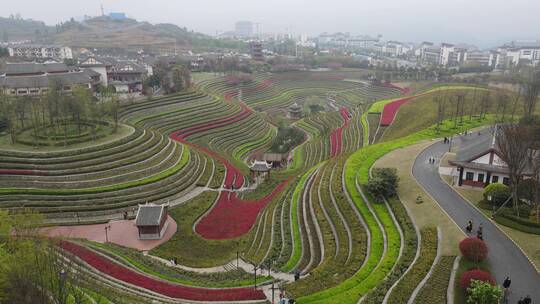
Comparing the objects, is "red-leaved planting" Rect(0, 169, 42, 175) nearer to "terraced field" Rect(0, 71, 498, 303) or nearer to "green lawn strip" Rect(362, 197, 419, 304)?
"terraced field" Rect(0, 71, 498, 303)

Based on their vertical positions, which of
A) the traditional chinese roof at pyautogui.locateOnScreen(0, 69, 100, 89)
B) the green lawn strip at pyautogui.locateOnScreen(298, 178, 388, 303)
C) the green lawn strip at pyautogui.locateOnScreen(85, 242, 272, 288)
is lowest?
the green lawn strip at pyautogui.locateOnScreen(85, 242, 272, 288)

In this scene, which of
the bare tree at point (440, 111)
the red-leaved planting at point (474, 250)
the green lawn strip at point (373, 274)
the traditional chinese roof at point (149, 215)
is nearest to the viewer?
the green lawn strip at point (373, 274)

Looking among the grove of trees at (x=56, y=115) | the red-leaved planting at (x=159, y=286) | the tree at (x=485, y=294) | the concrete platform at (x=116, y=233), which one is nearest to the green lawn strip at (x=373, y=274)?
the red-leaved planting at (x=159, y=286)

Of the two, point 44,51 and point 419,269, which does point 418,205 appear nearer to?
point 419,269

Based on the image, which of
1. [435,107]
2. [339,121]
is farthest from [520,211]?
[339,121]

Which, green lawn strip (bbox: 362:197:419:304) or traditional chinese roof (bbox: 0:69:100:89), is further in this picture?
traditional chinese roof (bbox: 0:69:100:89)

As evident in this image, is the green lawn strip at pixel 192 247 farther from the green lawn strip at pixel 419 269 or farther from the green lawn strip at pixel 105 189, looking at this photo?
the green lawn strip at pixel 419 269

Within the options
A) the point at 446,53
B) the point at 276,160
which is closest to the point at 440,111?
the point at 276,160

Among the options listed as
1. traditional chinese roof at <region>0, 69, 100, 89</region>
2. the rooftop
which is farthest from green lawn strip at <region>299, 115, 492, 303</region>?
the rooftop
